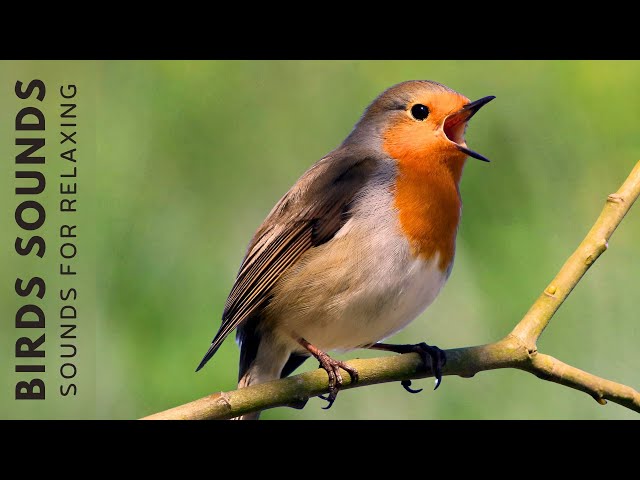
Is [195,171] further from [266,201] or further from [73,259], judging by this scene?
[73,259]

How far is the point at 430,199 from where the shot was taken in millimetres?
3258

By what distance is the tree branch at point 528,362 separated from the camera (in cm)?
249

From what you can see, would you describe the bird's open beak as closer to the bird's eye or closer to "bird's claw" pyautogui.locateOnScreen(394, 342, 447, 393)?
the bird's eye

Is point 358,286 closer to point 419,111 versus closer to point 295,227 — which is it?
→ point 295,227

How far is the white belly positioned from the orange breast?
43 millimetres

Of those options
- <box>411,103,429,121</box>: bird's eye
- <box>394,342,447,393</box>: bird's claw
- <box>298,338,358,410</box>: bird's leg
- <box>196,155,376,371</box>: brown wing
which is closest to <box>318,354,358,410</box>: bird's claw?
<box>298,338,358,410</box>: bird's leg

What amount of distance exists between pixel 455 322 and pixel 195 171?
1.28m

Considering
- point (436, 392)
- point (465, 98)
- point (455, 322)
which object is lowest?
point (436, 392)

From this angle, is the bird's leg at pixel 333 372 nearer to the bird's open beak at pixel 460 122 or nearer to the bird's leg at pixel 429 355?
the bird's leg at pixel 429 355

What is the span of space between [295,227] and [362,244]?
0.34 m

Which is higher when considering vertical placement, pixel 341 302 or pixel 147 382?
pixel 341 302

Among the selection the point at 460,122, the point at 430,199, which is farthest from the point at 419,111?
the point at 430,199

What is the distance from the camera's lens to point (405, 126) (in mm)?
3539
